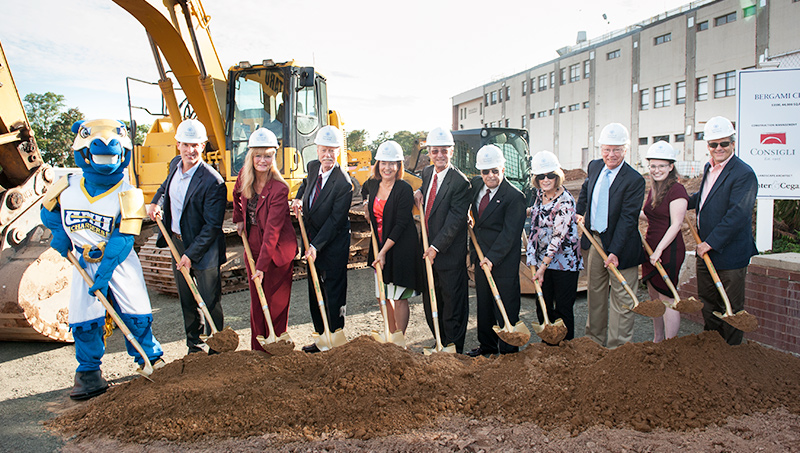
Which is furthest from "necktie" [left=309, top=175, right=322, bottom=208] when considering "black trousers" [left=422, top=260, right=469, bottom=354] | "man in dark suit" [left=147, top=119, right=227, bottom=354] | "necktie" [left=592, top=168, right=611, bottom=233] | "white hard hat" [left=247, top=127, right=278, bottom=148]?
"necktie" [left=592, top=168, right=611, bottom=233]

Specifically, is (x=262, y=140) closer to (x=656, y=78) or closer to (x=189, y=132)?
(x=189, y=132)

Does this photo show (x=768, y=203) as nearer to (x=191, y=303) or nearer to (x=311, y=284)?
(x=311, y=284)

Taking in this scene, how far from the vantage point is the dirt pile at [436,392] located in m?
3.24

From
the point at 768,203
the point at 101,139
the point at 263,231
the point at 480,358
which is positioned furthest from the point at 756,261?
the point at 101,139

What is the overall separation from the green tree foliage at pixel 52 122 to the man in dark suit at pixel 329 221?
1112 inches

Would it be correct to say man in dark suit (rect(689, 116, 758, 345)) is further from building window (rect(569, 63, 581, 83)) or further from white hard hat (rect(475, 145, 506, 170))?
building window (rect(569, 63, 581, 83))

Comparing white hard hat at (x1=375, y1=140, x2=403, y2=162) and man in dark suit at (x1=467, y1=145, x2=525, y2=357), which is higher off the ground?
white hard hat at (x1=375, y1=140, x2=403, y2=162)

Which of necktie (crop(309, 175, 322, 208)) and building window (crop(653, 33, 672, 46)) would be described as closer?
necktie (crop(309, 175, 322, 208))

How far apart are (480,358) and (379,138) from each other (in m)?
54.6

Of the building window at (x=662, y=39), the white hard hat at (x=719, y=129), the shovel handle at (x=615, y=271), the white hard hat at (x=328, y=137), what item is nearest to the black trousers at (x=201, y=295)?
the white hard hat at (x=328, y=137)

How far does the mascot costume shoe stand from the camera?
A: 13.2 ft

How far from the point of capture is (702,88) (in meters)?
26.4

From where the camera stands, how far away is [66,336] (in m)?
5.31

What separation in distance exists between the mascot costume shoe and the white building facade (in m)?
25.0
